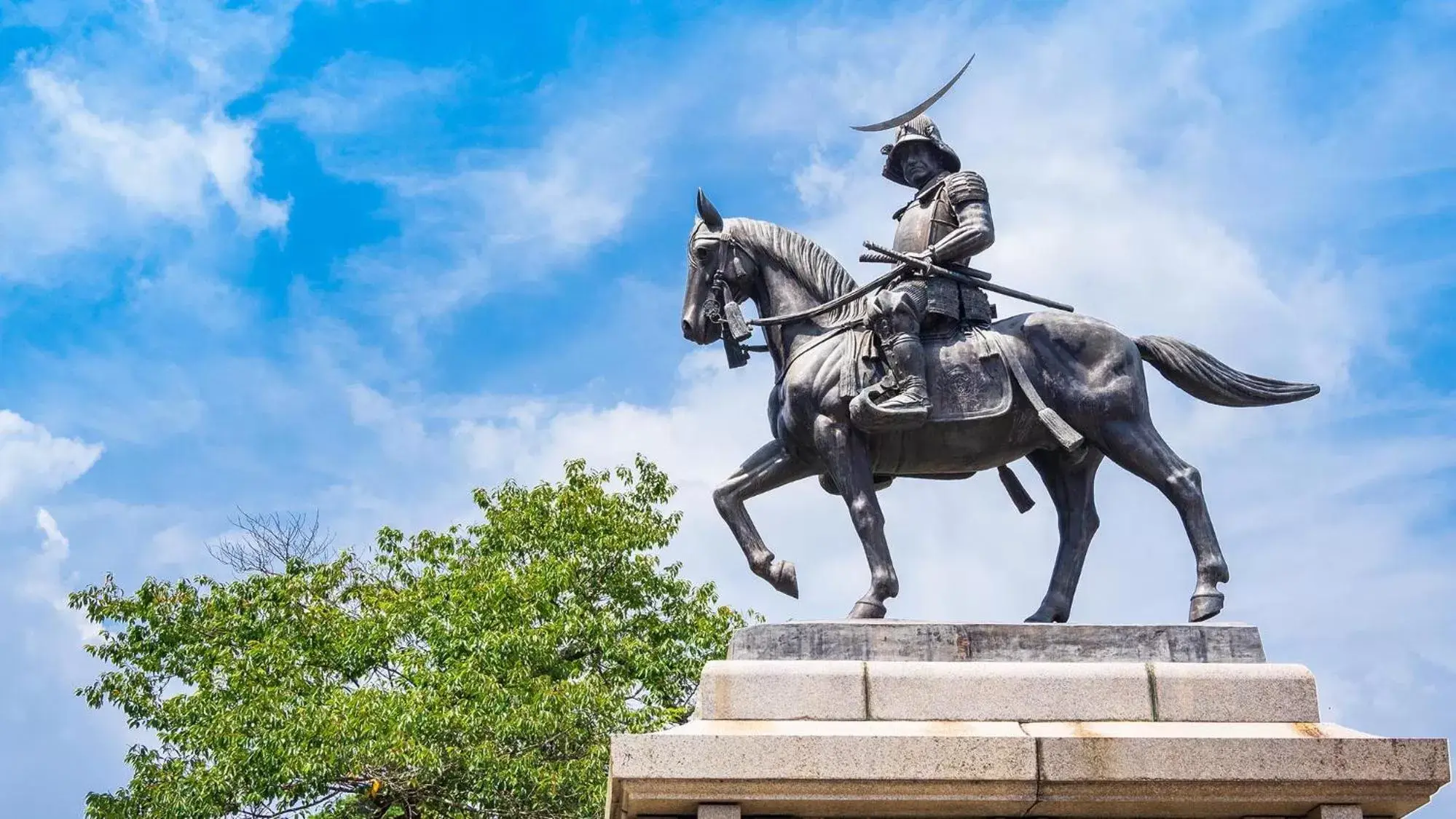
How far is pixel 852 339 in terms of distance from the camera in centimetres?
936

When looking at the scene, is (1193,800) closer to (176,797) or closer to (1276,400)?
(1276,400)

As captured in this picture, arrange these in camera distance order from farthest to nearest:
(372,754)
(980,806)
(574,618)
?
(574,618), (372,754), (980,806)

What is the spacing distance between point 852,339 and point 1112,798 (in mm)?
3111

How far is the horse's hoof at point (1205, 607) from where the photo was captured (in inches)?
346

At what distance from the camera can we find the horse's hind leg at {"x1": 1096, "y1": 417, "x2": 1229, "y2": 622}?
893 cm

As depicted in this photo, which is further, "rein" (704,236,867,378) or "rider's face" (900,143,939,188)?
"rider's face" (900,143,939,188)

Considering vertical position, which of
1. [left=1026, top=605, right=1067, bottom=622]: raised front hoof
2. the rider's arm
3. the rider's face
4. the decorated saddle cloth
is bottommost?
[left=1026, top=605, right=1067, bottom=622]: raised front hoof

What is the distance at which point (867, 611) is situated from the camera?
884 centimetres

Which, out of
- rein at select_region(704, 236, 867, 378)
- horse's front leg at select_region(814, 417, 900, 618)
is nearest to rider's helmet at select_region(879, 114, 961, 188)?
rein at select_region(704, 236, 867, 378)

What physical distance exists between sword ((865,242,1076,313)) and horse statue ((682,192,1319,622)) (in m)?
0.24

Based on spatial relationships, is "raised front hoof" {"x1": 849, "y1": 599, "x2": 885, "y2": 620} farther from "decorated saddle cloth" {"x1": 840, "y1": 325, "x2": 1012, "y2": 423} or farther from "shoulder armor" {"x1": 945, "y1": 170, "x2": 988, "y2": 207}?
"shoulder armor" {"x1": 945, "y1": 170, "x2": 988, "y2": 207}

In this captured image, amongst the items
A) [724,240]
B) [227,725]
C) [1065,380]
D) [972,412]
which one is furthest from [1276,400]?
[227,725]

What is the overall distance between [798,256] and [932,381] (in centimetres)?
131

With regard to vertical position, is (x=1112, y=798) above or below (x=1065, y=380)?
below
